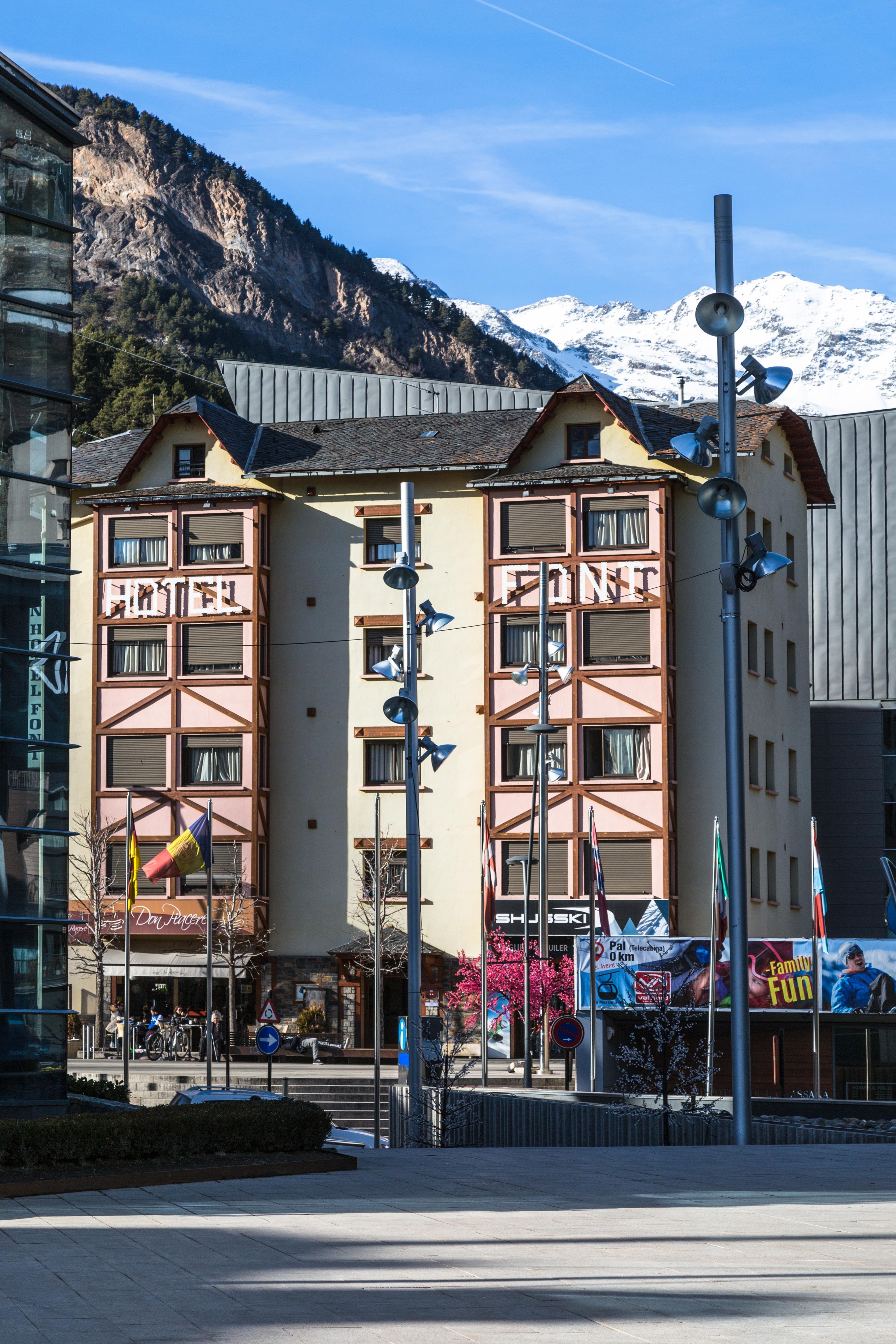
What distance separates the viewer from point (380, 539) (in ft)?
197

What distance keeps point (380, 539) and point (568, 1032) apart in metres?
32.1

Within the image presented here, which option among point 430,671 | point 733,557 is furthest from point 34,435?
point 430,671

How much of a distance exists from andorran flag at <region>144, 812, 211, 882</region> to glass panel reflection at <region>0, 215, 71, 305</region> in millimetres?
26590

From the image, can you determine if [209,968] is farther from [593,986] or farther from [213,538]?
[213,538]

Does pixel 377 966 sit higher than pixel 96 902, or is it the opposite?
pixel 96 902

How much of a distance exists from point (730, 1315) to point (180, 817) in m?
51.1

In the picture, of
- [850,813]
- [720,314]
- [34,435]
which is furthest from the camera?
[850,813]

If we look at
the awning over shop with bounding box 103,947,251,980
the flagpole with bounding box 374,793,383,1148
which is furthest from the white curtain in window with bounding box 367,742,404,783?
the awning over shop with bounding box 103,947,251,980

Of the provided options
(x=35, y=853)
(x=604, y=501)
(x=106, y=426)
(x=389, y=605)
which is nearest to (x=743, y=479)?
(x=604, y=501)

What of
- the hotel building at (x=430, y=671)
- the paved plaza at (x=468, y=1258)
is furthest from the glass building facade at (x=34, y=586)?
the hotel building at (x=430, y=671)

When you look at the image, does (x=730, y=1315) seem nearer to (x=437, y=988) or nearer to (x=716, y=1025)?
(x=716, y=1025)

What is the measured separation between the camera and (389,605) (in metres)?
59.6

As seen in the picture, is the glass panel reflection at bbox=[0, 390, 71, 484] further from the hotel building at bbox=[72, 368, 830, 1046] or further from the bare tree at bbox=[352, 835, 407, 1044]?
the bare tree at bbox=[352, 835, 407, 1044]

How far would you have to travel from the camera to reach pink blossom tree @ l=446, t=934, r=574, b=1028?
51.8 meters
